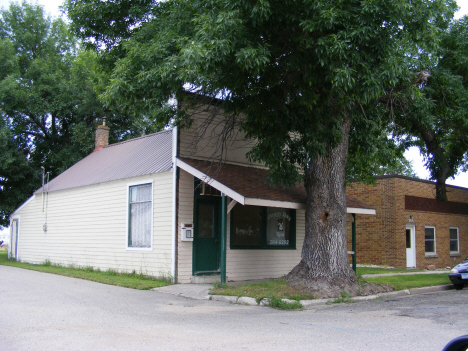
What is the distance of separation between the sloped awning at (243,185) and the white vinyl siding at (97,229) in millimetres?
1155

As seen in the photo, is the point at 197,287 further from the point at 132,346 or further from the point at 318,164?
the point at 132,346

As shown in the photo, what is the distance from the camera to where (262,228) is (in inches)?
599

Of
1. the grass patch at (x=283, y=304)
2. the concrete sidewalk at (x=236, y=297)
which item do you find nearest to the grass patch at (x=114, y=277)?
the concrete sidewalk at (x=236, y=297)

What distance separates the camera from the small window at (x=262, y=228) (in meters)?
14.6

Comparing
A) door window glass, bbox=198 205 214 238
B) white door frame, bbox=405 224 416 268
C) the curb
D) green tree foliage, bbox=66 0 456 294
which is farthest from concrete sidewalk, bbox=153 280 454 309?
white door frame, bbox=405 224 416 268

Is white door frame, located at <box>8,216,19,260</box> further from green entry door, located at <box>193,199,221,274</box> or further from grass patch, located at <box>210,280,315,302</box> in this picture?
grass patch, located at <box>210,280,315,302</box>

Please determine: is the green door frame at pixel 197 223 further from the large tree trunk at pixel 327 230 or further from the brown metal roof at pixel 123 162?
the large tree trunk at pixel 327 230

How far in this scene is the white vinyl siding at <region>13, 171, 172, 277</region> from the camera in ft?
46.0

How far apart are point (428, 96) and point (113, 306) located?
1249cm

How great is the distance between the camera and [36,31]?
32.6 metres

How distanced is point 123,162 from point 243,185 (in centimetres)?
642

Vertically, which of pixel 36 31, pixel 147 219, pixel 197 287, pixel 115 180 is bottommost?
pixel 197 287

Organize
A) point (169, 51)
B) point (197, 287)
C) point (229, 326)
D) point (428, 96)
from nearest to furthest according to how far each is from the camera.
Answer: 1. point (229, 326)
2. point (169, 51)
3. point (197, 287)
4. point (428, 96)

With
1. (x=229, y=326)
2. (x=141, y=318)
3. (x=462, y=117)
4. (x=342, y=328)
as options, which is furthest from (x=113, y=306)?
(x=462, y=117)
